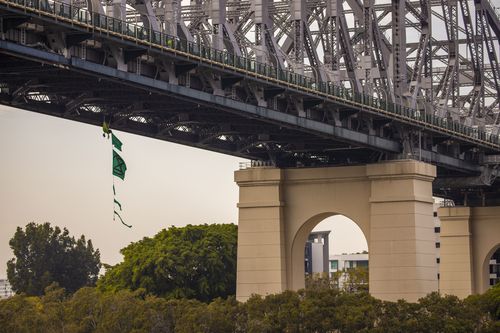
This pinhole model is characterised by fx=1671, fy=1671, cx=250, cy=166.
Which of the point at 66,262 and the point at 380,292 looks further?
the point at 66,262

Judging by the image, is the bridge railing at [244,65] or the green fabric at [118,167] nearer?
the bridge railing at [244,65]

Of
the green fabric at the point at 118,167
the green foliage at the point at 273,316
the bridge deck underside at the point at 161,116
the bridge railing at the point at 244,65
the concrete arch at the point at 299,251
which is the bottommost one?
the green foliage at the point at 273,316

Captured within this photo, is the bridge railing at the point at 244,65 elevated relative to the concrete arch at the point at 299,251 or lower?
elevated

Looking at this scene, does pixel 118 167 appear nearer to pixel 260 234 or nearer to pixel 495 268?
pixel 260 234

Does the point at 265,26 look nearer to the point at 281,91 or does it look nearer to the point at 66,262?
the point at 281,91

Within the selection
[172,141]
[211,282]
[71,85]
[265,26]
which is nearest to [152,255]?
[211,282]

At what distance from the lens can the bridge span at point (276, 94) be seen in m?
77.3

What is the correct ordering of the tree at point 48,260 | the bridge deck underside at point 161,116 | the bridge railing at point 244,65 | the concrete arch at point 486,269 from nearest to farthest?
the bridge railing at point 244,65 → the bridge deck underside at point 161,116 → the concrete arch at point 486,269 → the tree at point 48,260

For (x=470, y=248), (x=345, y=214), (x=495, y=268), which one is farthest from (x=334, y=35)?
(x=495, y=268)

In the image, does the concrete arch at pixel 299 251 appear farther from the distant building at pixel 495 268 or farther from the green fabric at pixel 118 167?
the distant building at pixel 495 268

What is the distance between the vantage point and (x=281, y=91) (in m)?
91.9

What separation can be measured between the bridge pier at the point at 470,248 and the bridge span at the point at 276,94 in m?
12.7

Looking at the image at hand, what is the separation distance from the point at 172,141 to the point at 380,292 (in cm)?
1769

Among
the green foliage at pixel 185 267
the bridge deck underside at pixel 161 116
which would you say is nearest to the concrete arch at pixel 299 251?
the bridge deck underside at pixel 161 116
